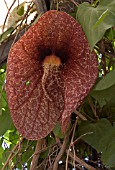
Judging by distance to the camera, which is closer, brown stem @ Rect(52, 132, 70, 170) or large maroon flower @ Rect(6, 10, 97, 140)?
large maroon flower @ Rect(6, 10, 97, 140)

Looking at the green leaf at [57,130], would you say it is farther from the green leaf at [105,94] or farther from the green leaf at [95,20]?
the green leaf at [95,20]

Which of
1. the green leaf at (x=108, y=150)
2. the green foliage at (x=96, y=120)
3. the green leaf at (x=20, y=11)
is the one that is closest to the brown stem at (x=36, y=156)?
the green foliage at (x=96, y=120)

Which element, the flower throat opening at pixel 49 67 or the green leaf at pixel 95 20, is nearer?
the green leaf at pixel 95 20

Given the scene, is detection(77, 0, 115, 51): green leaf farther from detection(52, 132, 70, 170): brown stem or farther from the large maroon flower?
detection(52, 132, 70, 170): brown stem

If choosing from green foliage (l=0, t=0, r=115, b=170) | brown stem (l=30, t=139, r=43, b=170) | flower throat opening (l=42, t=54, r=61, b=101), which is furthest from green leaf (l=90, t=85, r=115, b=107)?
brown stem (l=30, t=139, r=43, b=170)

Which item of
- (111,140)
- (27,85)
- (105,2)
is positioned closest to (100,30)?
(105,2)

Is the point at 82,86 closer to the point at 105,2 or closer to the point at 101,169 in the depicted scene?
the point at 105,2
